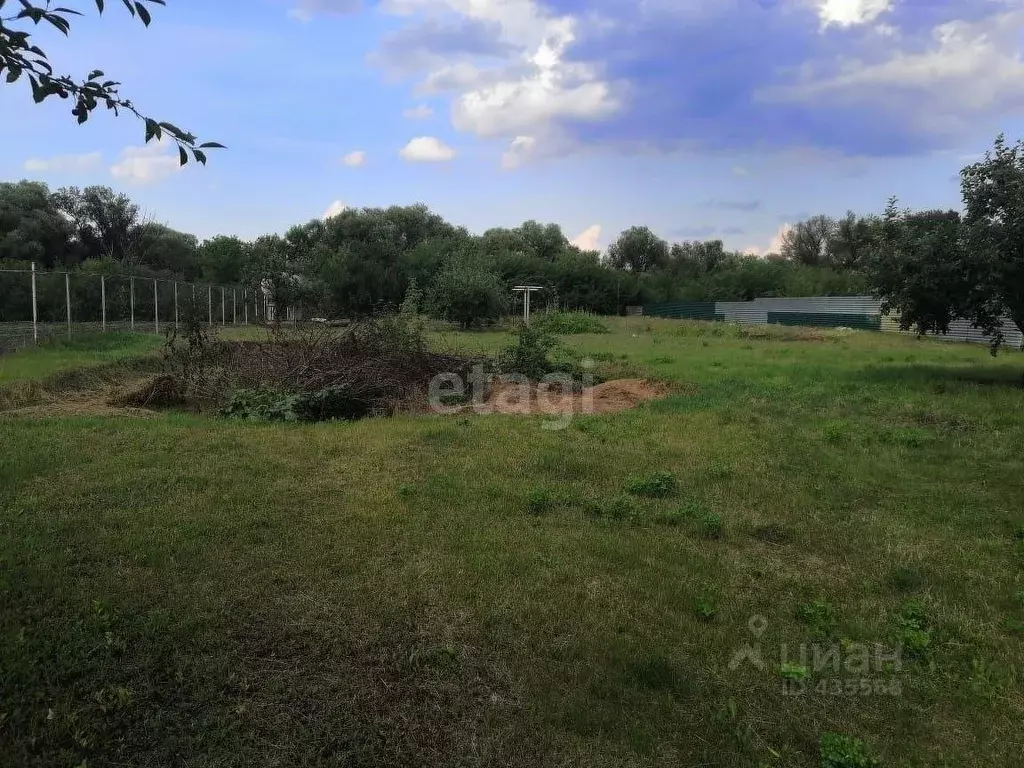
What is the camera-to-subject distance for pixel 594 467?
21.2 feet

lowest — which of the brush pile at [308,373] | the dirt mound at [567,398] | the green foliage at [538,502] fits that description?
the green foliage at [538,502]

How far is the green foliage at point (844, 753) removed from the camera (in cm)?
246

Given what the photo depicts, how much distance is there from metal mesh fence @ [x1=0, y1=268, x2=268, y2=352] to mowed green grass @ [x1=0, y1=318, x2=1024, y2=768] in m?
7.34

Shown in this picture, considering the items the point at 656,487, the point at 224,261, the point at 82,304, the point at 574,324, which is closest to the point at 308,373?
the point at 656,487

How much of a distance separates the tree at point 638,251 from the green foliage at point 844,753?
6802 cm

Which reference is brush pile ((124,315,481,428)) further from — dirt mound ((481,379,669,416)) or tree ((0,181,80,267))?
tree ((0,181,80,267))

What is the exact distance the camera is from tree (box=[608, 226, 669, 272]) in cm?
6862

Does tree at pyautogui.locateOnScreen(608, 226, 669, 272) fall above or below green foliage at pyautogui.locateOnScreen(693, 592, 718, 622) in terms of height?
above

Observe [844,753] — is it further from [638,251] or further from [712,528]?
[638,251]

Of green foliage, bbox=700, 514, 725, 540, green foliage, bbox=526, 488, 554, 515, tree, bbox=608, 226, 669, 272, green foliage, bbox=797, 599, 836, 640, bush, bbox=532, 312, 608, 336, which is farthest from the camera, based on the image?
tree, bbox=608, 226, 669, 272

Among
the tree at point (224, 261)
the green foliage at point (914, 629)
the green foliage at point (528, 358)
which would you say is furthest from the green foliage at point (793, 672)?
the tree at point (224, 261)

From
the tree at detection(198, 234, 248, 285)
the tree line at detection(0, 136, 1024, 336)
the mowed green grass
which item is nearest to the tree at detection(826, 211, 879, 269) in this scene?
the tree line at detection(0, 136, 1024, 336)
